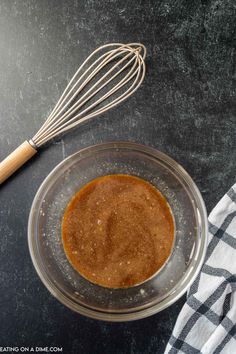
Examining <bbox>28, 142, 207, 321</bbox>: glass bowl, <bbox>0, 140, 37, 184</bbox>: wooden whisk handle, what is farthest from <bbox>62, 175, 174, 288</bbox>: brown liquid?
<bbox>0, 140, 37, 184</bbox>: wooden whisk handle

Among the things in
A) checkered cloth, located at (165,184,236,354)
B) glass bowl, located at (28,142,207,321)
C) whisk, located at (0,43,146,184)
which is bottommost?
checkered cloth, located at (165,184,236,354)

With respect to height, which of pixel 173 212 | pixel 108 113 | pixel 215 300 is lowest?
pixel 215 300

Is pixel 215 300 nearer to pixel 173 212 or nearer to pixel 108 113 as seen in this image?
pixel 173 212

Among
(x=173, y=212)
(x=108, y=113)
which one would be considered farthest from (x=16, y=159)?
(x=173, y=212)

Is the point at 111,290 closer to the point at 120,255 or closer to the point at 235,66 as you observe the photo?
the point at 120,255

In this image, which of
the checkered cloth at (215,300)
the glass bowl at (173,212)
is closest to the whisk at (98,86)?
the glass bowl at (173,212)

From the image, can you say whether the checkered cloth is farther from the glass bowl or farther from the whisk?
the whisk
